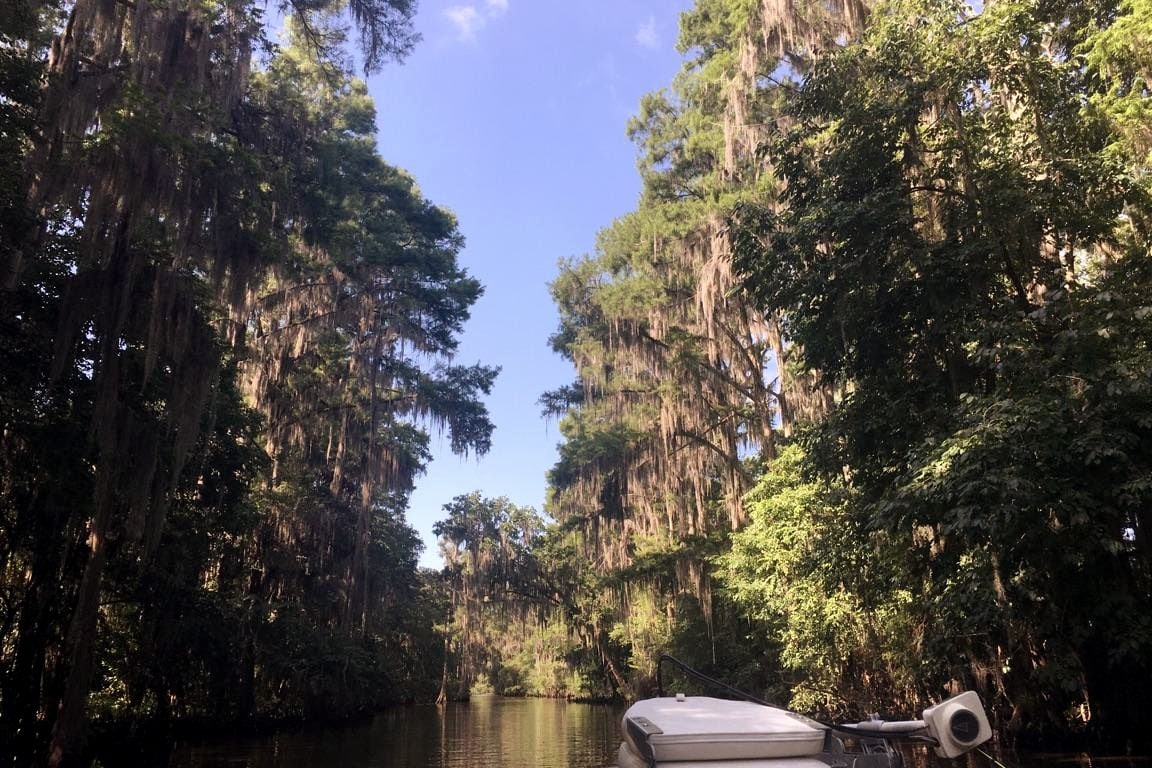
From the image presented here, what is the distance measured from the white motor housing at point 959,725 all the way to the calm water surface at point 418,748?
34.5 ft

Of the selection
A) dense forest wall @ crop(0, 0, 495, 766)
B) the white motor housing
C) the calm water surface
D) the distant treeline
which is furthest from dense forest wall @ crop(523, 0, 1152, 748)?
dense forest wall @ crop(0, 0, 495, 766)

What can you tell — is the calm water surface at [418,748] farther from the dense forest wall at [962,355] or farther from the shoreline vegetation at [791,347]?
the dense forest wall at [962,355]

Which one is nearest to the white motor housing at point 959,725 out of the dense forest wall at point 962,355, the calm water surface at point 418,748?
the dense forest wall at point 962,355

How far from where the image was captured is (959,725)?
3502 mm

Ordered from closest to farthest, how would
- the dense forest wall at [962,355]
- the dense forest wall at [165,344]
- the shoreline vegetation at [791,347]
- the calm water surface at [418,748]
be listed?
the dense forest wall at [962,355], the shoreline vegetation at [791,347], the dense forest wall at [165,344], the calm water surface at [418,748]

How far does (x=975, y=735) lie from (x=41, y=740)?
13.0 metres

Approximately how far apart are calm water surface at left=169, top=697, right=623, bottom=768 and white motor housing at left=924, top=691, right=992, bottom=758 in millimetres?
10502

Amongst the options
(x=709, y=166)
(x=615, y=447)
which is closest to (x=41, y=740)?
(x=615, y=447)

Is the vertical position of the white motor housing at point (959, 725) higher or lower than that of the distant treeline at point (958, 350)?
lower

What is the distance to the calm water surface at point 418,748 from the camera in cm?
1302

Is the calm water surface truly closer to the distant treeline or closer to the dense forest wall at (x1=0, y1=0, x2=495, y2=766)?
the dense forest wall at (x1=0, y1=0, x2=495, y2=766)

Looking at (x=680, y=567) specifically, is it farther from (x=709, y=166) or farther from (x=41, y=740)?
(x=41, y=740)

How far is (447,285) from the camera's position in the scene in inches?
971

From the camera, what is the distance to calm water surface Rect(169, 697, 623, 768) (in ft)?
42.7
